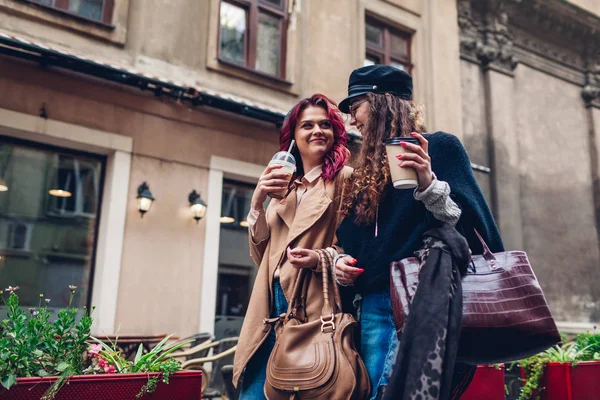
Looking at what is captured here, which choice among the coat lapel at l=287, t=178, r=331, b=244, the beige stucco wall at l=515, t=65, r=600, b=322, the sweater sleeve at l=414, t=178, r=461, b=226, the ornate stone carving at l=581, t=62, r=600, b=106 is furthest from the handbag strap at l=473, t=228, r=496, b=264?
the ornate stone carving at l=581, t=62, r=600, b=106

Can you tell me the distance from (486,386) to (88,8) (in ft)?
21.4

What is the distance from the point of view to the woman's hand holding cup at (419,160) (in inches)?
68.2

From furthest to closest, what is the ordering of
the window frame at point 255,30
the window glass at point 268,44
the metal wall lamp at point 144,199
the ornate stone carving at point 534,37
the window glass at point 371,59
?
the ornate stone carving at point 534,37 → the window glass at point 371,59 → the window glass at point 268,44 → the window frame at point 255,30 → the metal wall lamp at point 144,199

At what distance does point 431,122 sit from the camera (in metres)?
10.2

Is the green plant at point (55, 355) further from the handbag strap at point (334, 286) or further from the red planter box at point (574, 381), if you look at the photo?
the red planter box at point (574, 381)

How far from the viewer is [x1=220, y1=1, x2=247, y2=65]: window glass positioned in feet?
27.0

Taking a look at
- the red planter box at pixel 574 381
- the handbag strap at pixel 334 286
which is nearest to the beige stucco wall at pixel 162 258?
the red planter box at pixel 574 381

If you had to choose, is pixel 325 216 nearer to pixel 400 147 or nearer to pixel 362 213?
pixel 362 213

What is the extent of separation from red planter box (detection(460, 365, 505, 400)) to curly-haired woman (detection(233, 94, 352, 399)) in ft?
7.26

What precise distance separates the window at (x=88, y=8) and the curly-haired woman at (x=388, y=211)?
5971 mm

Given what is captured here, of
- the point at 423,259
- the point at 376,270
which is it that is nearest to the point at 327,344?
the point at 376,270

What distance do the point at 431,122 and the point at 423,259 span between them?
8837 mm

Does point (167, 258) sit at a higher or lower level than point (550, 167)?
lower

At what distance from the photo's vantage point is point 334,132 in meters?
2.54
